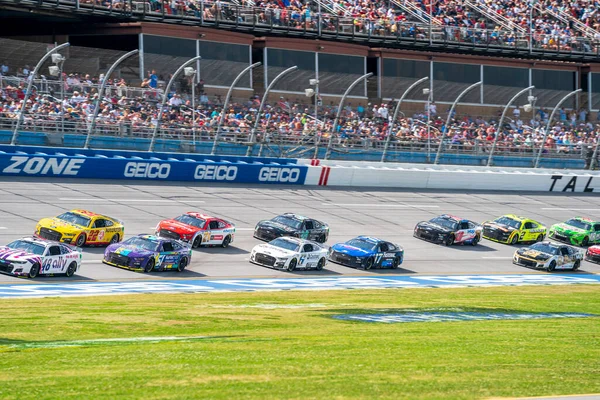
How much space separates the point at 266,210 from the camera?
4012 cm

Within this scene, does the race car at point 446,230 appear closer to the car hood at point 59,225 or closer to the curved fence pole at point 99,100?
the curved fence pole at point 99,100

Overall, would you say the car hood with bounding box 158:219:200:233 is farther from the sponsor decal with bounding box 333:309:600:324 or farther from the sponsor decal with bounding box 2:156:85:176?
the sponsor decal with bounding box 333:309:600:324

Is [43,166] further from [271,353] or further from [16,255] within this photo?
[271,353]

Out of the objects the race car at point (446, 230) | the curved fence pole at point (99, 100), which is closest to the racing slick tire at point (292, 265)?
the race car at point (446, 230)

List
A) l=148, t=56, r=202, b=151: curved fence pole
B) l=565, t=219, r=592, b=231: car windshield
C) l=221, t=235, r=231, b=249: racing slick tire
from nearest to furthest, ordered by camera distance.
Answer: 1. l=221, t=235, r=231, b=249: racing slick tire
2. l=148, t=56, r=202, b=151: curved fence pole
3. l=565, t=219, r=592, b=231: car windshield

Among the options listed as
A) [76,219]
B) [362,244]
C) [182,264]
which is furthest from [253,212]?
[76,219]

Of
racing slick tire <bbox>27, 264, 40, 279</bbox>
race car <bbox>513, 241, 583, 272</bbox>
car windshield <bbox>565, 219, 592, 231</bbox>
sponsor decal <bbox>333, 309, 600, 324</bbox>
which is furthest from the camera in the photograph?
car windshield <bbox>565, 219, 592, 231</bbox>

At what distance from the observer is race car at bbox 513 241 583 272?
37.8 m

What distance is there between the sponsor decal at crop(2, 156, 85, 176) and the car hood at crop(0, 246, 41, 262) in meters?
11.7

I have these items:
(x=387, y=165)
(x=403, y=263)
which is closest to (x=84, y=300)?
(x=403, y=263)

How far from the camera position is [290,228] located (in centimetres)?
3541

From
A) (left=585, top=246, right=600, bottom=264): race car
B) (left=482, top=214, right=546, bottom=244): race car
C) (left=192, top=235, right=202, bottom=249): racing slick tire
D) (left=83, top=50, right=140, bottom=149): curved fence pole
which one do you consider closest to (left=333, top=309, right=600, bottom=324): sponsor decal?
(left=192, top=235, right=202, bottom=249): racing slick tire

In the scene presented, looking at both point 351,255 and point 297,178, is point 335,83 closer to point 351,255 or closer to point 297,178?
point 297,178

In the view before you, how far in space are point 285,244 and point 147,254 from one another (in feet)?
16.8
